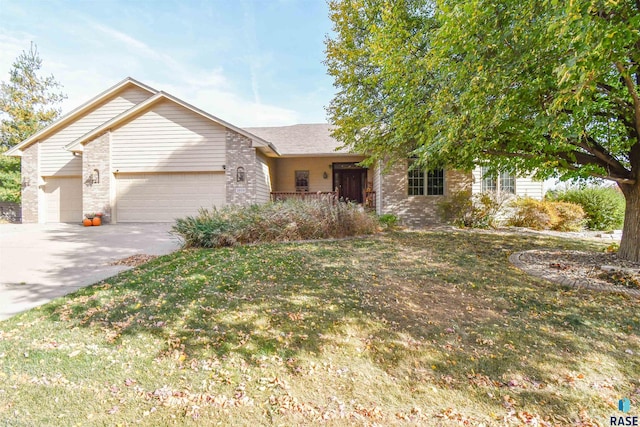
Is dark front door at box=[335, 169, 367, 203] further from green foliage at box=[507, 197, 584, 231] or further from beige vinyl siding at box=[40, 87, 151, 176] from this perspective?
beige vinyl siding at box=[40, 87, 151, 176]

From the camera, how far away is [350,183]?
14648mm

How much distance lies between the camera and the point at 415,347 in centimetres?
263

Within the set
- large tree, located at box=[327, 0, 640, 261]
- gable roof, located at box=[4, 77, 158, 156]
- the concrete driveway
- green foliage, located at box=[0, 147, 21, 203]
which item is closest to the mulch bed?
large tree, located at box=[327, 0, 640, 261]

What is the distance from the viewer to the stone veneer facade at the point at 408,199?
37.7 ft

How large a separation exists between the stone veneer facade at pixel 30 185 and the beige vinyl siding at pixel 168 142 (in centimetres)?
428

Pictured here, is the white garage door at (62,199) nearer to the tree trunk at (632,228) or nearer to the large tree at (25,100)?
the large tree at (25,100)

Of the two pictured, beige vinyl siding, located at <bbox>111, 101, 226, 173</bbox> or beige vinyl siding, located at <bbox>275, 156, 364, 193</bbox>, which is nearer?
beige vinyl siding, located at <bbox>111, 101, 226, 173</bbox>

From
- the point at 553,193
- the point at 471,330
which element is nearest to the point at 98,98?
the point at 471,330

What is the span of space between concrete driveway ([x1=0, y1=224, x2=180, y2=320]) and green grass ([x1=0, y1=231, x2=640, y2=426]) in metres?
0.58

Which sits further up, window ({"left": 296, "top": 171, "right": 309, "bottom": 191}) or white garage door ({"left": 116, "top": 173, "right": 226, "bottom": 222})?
window ({"left": 296, "top": 171, "right": 309, "bottom": 191})

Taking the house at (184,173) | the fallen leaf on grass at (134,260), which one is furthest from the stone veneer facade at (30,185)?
the fallen leaf on grass at (134,260)

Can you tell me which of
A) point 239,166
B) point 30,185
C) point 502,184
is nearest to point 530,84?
point 502,184

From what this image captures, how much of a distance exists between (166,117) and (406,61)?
10.0m

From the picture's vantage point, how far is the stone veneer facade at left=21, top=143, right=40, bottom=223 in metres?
12.6
